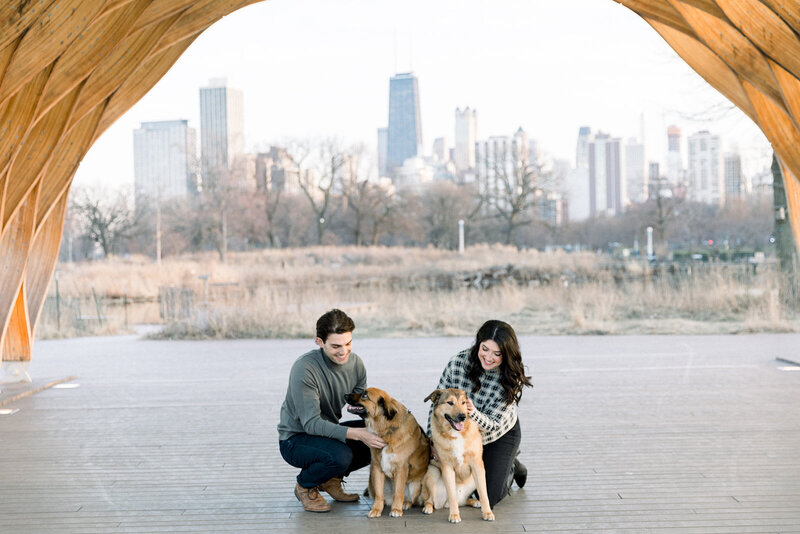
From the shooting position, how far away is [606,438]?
6809 millimetres

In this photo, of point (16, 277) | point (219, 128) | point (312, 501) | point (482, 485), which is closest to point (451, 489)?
point (482, 485)

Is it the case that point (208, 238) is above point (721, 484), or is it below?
above

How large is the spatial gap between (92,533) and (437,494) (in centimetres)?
182

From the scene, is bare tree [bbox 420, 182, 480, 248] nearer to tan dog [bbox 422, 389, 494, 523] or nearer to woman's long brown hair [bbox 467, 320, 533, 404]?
woman's long brown hair [bbox 467, 320, 533, 404]

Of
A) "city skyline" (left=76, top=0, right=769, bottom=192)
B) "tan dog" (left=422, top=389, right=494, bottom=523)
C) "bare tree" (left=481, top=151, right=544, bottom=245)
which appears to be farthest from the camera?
"city skyline" (left=76, top=0, right=769, bottom=192)

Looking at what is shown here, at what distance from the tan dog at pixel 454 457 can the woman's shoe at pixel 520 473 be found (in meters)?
0.50

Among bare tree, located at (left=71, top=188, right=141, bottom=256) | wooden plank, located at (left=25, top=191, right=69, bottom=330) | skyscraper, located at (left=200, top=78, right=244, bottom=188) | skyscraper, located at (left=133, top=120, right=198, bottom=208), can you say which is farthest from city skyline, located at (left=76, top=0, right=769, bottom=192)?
wooden plank, located at (left=25, top=191, right=69, bottom=330)

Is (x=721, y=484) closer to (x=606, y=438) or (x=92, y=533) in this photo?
(x=606, y=438)

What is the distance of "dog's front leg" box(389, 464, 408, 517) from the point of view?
4.64m

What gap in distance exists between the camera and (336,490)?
5.10m

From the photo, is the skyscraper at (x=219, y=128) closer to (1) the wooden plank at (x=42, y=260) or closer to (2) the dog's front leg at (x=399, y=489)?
(1) the wooden plank at (x=42, y=260)

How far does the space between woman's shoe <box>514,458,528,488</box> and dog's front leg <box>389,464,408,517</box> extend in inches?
32.5

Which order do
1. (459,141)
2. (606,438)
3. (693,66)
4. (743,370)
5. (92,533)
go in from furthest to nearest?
(459,141) → (743,370) → (693,66) → (606,438) → (92,533)

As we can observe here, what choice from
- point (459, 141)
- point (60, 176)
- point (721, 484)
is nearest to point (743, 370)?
point (721, 484)
